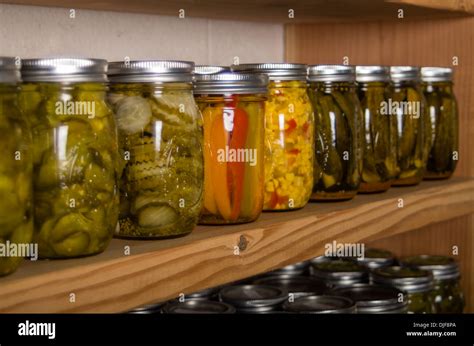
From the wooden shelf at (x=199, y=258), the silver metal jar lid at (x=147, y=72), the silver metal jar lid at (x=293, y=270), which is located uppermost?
the silver metal jar lid at (x=147, y=72)

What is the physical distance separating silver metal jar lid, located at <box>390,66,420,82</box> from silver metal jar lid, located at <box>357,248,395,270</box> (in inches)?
14.1

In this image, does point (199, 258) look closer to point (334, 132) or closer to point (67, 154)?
point (67, 154)

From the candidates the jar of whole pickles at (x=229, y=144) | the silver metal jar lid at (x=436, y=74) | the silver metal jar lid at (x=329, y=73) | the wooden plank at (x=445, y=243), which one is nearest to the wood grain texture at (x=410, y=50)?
the wooden plank at (x=445, y=243)

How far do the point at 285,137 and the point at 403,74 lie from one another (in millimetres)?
361

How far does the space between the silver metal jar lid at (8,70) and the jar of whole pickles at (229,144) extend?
0.29 m

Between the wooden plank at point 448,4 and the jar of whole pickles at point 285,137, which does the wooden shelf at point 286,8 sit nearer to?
the wooden plank at point 448,4

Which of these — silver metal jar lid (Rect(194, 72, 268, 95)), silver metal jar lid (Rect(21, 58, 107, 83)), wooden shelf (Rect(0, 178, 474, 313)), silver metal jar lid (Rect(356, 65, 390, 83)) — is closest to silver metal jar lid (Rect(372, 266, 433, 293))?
wooden shelf (Rect(0, 178, 474, 313))

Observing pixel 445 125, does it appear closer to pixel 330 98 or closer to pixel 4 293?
pixel 330 98

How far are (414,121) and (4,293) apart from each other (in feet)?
2.78

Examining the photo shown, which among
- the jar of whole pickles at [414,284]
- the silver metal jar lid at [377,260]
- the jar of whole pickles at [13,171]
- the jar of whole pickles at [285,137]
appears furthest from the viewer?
the silver metal jar lid at [377,260]

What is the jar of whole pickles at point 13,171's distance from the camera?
2.55 ft

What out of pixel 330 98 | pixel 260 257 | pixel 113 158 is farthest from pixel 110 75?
pixel 330 98

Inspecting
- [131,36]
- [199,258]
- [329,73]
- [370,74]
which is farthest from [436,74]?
[199,258]

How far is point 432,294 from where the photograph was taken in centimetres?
155
